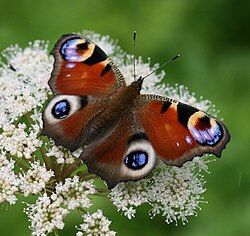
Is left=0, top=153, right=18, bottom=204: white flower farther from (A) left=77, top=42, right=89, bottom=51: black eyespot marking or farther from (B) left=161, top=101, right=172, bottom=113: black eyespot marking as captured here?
(B) left=161, top=101, right=172, bottom=113: black eyespot marking

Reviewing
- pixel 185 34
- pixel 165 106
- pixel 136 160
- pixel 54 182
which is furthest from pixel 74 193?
pixel 185 34

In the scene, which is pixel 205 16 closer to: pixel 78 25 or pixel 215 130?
pixel 78 25

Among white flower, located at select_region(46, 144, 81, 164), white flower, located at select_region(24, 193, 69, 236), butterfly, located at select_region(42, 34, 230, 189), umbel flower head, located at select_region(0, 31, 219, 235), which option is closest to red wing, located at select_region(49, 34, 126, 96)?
butterfly, located at select_region(42, 34, 230, 189)

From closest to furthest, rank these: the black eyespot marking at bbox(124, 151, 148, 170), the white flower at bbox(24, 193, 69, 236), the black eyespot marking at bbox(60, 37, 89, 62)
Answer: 1. the black eyespot marking at bbox(124, 151, 148, 170)
2. the white flower at bbox(24, 193, 69, 236)
3. the black eyespot marking at bbox(60, 37, 89, 62)

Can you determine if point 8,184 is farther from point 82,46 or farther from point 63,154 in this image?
point 82,46

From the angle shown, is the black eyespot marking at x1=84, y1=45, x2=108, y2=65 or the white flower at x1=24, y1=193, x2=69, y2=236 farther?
the black eyespot marking at x1=84, y1=45, x2=108, y2=65

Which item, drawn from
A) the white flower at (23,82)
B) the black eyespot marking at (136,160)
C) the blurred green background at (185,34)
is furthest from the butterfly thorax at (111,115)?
the blurred green background at (185,34)

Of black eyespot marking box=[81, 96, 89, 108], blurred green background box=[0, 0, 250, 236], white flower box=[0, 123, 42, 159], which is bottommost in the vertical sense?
white flower box=[0, 123, 42, 159]

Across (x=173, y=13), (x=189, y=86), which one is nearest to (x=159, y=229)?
(x=189, y=86)

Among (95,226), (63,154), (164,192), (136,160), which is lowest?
(95,226)
